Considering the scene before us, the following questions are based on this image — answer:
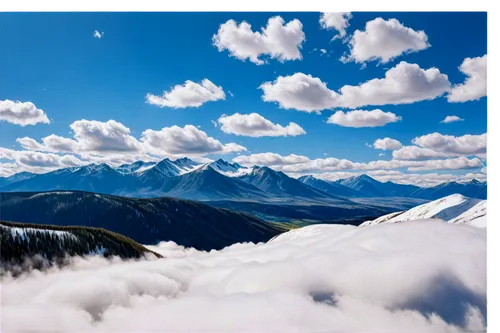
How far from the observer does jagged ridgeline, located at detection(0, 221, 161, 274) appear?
2843 cm

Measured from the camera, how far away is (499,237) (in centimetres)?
1379

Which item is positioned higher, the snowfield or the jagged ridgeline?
the jagged ridgeline

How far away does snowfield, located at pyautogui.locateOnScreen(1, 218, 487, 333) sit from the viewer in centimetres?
1980

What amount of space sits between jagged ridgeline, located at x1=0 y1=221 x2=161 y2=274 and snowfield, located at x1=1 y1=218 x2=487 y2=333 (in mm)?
1407

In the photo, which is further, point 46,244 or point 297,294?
point 46,244

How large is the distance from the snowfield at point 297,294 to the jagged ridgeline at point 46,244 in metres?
1.41

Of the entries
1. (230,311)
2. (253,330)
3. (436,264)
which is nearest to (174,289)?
(230,311)

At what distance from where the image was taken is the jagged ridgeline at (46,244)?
28428mm

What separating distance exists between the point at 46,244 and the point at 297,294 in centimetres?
2558

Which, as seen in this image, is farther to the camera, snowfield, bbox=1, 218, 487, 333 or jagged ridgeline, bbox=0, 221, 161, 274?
jagged ridgeline, bbox=0, 221, 161, 274

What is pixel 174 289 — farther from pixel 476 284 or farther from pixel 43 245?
pixel 476 284

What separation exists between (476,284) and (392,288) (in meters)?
7.61

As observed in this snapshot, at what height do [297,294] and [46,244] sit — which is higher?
[46,244]

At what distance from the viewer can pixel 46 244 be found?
31.6 metres
